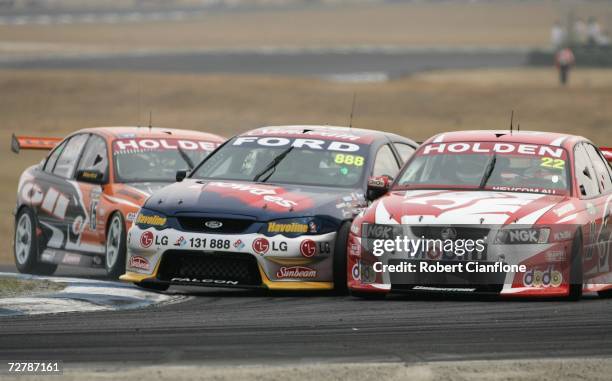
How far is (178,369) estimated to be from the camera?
23.8ft

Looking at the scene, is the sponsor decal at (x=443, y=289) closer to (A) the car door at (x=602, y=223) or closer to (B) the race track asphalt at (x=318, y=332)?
(B) the race track asphalt at (x=318, y=332)

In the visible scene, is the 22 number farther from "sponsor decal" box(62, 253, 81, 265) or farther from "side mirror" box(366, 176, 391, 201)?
"sponsor decal" box(62, 253, 81, 265)

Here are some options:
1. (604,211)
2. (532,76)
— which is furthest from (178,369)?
(532,76)

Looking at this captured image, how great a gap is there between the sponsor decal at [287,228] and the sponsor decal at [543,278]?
5.75ft

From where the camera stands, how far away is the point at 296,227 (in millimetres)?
11117

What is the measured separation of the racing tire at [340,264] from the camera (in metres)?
11.1

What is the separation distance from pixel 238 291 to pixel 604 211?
9.22 ft

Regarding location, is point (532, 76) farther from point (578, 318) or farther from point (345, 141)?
point (578, 318)

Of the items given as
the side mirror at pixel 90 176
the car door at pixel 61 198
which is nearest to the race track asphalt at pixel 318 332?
the side mirror at pixel 90 176

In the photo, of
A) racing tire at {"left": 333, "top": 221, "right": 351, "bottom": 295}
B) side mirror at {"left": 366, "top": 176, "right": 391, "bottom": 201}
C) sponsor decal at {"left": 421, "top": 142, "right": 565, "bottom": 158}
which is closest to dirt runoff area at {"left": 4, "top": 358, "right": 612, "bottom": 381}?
racing tire at {"left": 333, "top": 221, "right": 351, "bottom": 295}

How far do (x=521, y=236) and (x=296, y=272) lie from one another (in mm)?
1738

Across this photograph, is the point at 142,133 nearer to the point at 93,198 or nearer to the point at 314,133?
the point at 93,198

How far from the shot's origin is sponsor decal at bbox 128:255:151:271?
11.3 m

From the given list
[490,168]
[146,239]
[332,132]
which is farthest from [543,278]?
[332,132]
